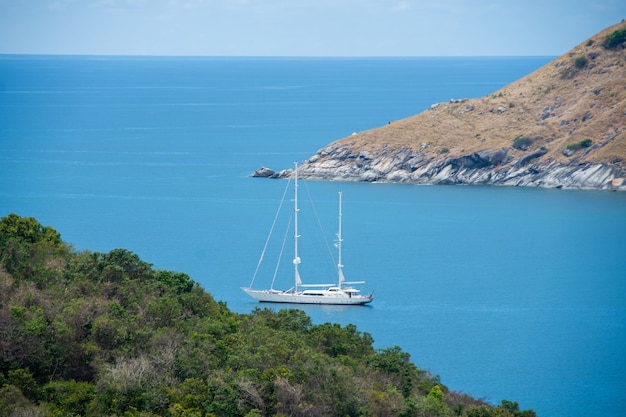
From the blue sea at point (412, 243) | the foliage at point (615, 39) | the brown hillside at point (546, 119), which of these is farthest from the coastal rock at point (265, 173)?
the foliage at point (615, 39)

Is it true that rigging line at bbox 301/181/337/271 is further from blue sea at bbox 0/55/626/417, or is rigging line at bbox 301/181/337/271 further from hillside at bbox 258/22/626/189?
hillside at bbox 258/22/626/189

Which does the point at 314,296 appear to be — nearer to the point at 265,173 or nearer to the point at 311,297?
the point at 311,297

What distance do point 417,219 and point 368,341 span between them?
42.9 metres

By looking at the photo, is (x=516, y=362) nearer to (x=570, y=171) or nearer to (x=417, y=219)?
(x=417, y=219)

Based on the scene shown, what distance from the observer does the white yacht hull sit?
5931cm

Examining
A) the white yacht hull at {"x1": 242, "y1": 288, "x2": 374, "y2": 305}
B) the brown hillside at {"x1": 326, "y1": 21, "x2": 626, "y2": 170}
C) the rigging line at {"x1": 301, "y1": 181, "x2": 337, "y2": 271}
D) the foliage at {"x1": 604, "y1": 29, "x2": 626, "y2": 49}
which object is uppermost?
the foliage at {"x1": 604, "y1": 29, "x2": 626, "y2": 49}

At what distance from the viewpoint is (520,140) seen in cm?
9825

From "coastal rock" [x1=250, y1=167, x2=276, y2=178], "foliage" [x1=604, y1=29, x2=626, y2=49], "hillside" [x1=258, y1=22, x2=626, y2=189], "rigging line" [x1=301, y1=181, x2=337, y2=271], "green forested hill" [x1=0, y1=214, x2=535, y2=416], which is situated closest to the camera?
"green forested hill" [x1=0, y1=214, x2=535, y2=416]

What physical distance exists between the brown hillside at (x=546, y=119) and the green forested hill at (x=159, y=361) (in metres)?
62.9

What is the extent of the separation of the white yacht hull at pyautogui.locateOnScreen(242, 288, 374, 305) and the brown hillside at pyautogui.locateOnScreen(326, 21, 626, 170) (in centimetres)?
3989

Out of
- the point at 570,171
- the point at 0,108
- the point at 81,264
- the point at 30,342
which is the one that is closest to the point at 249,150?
the point at 570,171

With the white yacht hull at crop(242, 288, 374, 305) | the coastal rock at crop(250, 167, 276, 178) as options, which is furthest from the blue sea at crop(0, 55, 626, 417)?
the coastal rock at crop(250, 167, 276, 178)

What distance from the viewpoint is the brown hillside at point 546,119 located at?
96250 millimetres

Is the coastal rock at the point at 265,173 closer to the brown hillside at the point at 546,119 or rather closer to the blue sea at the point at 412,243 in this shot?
the blue sea at the point at 412,243
